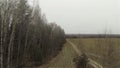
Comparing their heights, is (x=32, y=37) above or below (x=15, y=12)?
below

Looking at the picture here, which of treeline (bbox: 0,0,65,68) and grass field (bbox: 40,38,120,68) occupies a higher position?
treeline (bbox: 0,0,65,68)

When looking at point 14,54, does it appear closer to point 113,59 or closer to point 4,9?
point 4,9

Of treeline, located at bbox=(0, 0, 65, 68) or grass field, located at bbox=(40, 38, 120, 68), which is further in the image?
grass field, located at bbox=(40, 38, 120, 68)

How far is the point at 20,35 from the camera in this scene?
71.5 feet

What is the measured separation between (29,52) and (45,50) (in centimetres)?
504

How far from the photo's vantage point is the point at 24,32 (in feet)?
74.4

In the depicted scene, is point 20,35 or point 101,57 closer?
point 20,35

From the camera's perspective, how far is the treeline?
56.7ft

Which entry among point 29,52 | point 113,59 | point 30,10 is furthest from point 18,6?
point 113,59

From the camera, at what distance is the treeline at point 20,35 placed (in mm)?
17297

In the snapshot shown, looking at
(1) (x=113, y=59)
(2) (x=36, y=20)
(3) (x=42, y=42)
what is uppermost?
(2) (x=36, y=20)

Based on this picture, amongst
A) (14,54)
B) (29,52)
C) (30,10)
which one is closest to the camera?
(14,54)

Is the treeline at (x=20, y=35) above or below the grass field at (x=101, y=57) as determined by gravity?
above

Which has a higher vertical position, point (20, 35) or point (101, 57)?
point (20, 35)
